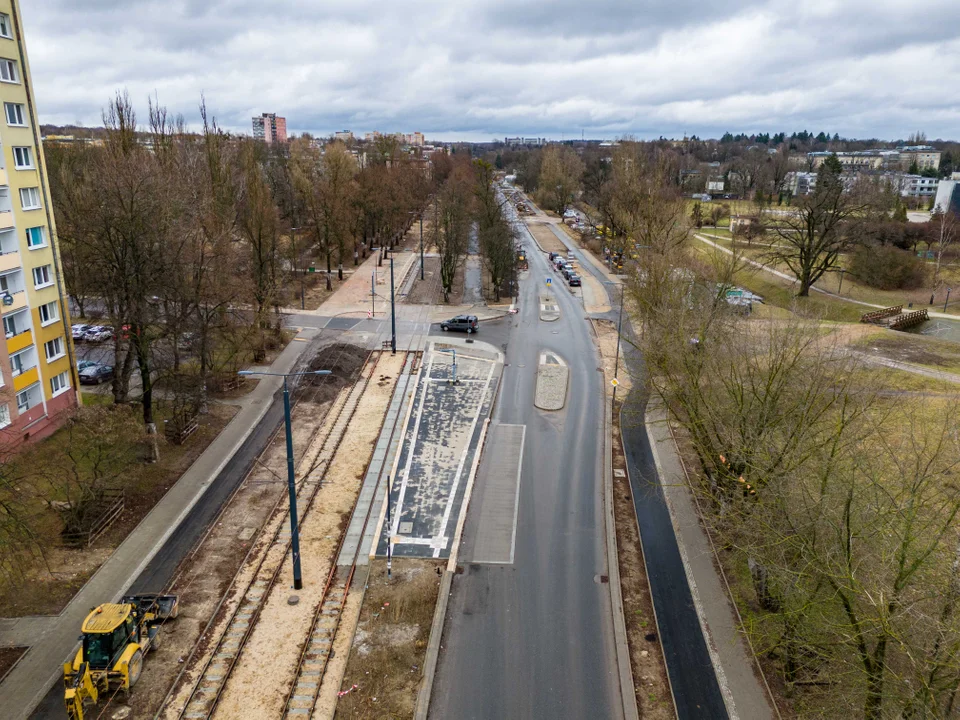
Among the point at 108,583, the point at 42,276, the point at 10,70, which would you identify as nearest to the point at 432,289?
the point at 42,276

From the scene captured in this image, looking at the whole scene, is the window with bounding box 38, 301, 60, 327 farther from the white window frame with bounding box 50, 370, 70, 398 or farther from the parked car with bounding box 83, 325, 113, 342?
the parked car with bounding box 83, 325, 113, 342

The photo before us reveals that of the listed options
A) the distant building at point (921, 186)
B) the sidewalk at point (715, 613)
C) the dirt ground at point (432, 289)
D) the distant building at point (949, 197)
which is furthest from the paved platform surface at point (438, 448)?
A: the distant building at point (921, 186)

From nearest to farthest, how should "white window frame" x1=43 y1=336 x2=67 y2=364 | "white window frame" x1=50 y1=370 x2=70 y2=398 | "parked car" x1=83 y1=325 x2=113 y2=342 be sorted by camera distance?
1. "white window frame" x1=43 y1=336 x2=67 y2=364
2. "white window frame" x1=50 y1=370 x2=70 y2=398
3. "parked car" x1=83 y1=325 x2=113 y2=342

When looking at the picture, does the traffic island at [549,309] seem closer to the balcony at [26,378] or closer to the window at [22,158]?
the balcony at [26,378]

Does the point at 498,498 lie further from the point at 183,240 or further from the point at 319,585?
the point at 183,240

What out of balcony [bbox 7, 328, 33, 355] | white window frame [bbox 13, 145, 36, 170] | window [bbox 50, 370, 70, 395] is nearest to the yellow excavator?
balcony [bbox 7, 328, 33, 355]

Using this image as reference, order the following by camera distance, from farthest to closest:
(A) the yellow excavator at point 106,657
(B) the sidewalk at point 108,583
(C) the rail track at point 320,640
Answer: (B) the sidewalk at point 108,583
(C) the rail track at point 320,640
(A) the yellow excavator at point 106,657
